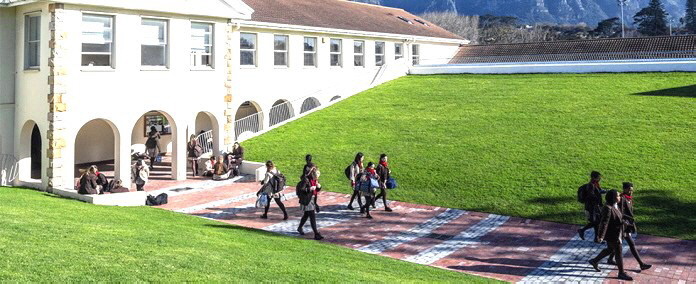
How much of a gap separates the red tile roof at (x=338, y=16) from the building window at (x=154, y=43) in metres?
7.25

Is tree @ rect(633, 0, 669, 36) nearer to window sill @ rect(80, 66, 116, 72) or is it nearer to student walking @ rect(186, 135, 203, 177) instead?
student walking @ rect(186, 135, 203, 177)

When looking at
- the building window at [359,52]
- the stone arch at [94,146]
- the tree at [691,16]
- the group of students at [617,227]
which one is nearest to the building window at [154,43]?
the stone arch at [94,146]

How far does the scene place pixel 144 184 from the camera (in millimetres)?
20938

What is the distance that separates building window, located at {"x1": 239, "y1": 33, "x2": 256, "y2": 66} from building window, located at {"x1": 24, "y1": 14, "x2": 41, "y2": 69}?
10.1 metres

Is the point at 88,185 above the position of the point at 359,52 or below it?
below

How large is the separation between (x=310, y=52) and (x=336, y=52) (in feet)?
7.00

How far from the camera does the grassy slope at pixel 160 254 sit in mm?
9016

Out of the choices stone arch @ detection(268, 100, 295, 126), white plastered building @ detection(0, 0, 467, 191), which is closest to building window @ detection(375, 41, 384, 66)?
white plastered building @ detection(0, 0, 467, 191)

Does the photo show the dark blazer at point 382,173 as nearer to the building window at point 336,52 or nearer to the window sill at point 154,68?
the window sill at point 154,68

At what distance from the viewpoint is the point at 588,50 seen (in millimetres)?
39750

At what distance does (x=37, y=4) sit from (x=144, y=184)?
6.58 metres

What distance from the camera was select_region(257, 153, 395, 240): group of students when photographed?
14398 millimetres

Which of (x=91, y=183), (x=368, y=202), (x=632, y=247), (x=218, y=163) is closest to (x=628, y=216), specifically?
(x=632, y=247)

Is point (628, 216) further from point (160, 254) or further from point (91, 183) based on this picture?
point (91, 183)
